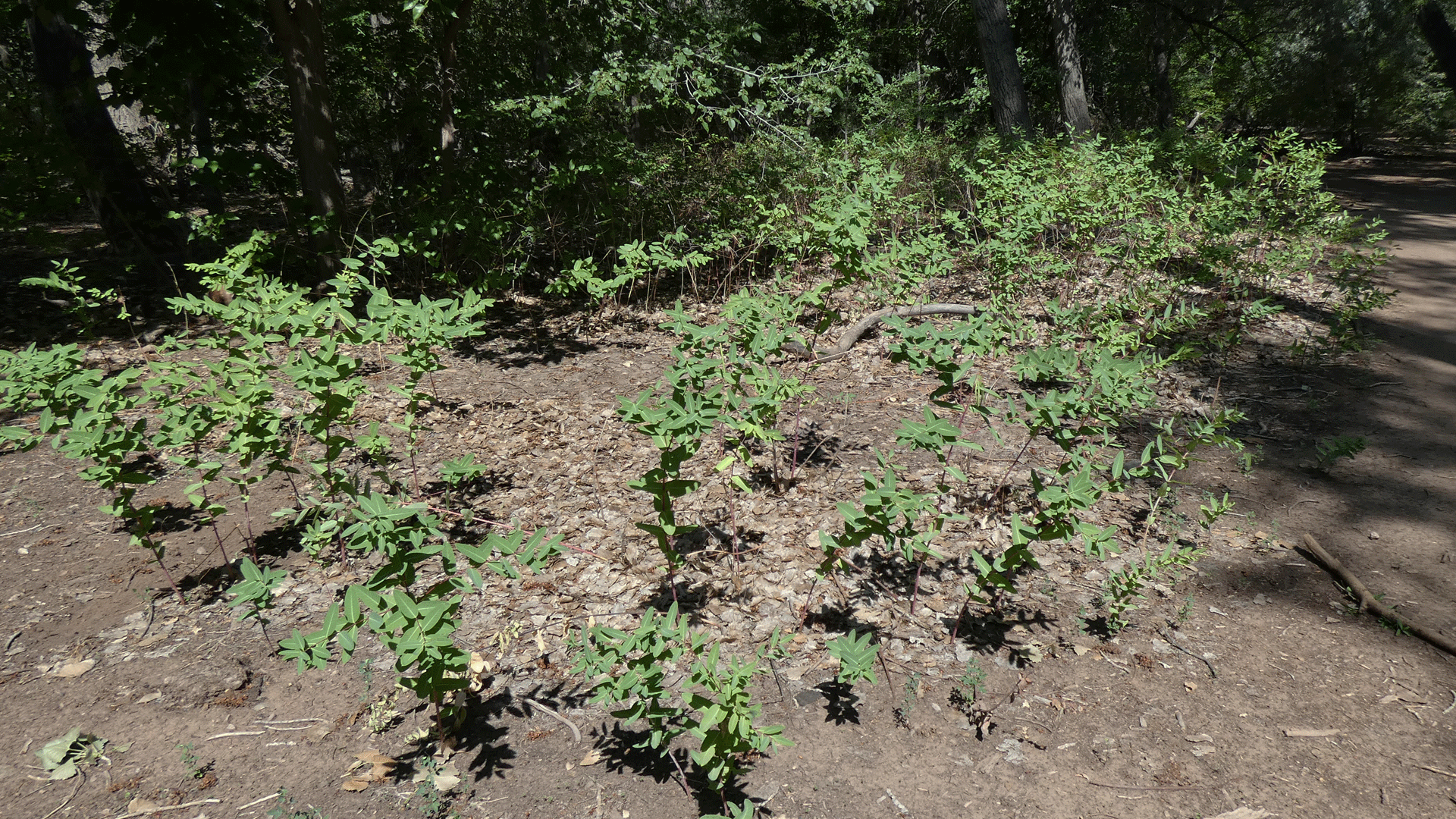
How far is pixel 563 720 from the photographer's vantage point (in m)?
2.76

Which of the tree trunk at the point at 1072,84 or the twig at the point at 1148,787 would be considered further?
the tree trunk at the point at 1072,84

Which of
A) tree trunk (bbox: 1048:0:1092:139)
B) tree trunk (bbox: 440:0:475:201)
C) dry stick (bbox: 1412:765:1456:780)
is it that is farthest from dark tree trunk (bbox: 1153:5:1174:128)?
dry stick (bbox: 1412:765:1456:780)

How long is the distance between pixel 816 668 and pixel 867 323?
3695 millimetres

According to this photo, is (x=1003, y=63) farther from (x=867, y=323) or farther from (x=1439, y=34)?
(x=1439, y=34)

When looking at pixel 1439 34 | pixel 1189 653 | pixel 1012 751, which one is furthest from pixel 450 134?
pixel 1439 34

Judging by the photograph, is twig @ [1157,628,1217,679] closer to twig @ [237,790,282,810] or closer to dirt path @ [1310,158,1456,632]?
dirt path @ [1310,158,1456,632]

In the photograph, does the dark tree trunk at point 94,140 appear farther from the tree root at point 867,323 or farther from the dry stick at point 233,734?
the tree root at point 867,323

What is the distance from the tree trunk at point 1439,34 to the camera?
11133mm

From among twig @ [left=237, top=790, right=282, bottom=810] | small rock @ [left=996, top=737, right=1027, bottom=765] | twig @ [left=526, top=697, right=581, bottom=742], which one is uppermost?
twig @ [left=237, top=790, right=282, bottom=810]

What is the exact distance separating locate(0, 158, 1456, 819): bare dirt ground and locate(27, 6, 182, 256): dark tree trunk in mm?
3146

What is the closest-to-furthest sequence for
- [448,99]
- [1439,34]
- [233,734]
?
[233,734] < [448,99] < [1439,34]

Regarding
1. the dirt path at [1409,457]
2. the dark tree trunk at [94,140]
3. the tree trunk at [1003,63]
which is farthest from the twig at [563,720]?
the tree trunk at [1003,63]

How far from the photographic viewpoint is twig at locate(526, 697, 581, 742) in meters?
2.70

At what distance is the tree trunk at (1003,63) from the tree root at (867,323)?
186 inches
